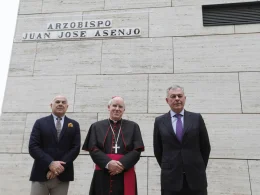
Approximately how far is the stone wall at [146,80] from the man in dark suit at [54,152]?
1522 mm

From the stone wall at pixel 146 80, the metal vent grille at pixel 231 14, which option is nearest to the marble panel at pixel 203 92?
the stone wall at pixel 146 80

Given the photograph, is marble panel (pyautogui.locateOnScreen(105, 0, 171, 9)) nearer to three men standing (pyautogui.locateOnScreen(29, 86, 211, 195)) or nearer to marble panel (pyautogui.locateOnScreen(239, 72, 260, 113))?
marble panel (pyautogui.locateOnScreen(239, 72, 260, 113))

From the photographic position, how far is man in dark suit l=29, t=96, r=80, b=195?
3146 mm

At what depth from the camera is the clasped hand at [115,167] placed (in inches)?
113

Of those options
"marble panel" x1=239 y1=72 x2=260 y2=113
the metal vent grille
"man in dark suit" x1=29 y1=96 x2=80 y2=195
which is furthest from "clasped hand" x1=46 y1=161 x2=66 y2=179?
the metal vent grille

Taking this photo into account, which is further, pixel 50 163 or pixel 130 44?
pixel 130 44

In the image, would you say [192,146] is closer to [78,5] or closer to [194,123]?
[194,123]

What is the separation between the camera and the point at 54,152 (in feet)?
10.7

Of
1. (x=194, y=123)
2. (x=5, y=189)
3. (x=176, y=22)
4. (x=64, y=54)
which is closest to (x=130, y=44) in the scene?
(x=176, y=22)

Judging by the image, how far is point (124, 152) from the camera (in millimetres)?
3074

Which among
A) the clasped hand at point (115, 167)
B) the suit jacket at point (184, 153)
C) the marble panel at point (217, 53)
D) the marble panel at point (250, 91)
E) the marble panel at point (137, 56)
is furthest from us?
the marble panel at point (137, 56)

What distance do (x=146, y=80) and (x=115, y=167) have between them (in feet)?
8.42

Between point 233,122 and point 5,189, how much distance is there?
4.51 metres

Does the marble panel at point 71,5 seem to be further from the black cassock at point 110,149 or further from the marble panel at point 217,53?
the black cassock at point 110,149
